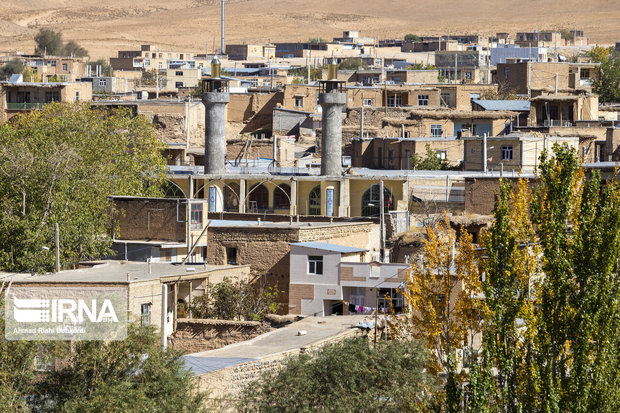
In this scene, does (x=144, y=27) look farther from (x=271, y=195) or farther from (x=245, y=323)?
(x=245, y=323)

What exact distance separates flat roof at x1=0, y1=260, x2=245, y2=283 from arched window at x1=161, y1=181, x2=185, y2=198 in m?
12.6

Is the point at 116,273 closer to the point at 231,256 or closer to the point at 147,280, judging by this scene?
the point at 147,280

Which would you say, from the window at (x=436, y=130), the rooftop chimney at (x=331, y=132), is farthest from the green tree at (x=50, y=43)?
the rooftop chimney at (x=331, y=132)

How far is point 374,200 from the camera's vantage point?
40.7 metres

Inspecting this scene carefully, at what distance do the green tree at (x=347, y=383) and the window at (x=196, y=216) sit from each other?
12.2 meters

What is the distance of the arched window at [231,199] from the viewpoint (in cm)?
4184

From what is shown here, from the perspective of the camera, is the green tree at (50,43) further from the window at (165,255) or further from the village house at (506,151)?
the window at (165,255)

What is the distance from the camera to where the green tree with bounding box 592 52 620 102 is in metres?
67.5

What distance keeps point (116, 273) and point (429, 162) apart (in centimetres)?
2090

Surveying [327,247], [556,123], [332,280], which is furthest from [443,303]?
[556,123]

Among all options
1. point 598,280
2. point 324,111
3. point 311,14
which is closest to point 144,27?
point 311,14

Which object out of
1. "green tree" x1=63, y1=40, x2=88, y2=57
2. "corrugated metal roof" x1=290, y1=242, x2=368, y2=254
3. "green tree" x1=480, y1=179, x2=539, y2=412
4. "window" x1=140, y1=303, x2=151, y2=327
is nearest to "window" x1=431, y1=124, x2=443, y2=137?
"corrugated metal roof" x1=290, y1=242, x2=368, y2=254

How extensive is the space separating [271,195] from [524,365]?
25.2 meters

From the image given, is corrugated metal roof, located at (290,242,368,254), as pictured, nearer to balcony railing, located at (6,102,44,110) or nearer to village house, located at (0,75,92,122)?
village house, located at (0,75,92,122)
